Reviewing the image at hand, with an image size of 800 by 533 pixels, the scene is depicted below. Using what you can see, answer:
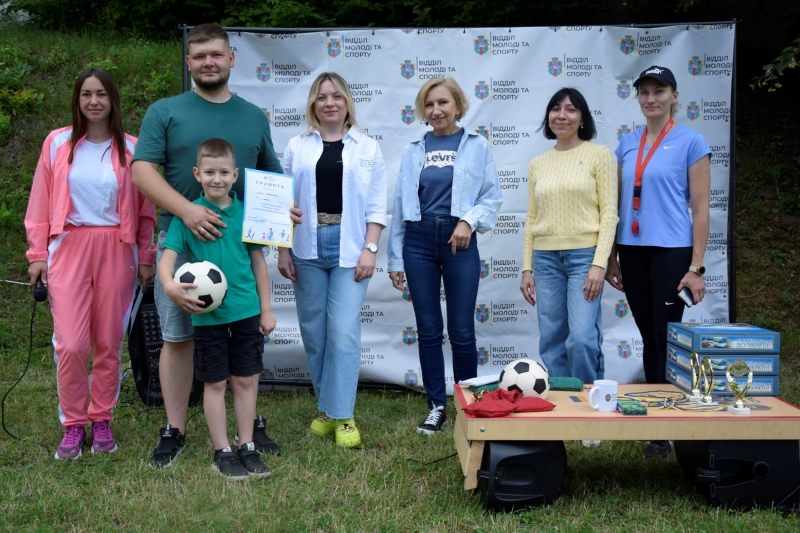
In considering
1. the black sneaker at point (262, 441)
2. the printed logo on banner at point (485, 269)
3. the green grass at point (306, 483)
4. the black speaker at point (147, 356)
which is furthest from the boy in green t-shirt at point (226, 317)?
the printed logo on banner at point (485, 269)

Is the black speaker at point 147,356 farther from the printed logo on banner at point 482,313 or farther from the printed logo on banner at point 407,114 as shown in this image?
the printed logo on banner at point 407,114

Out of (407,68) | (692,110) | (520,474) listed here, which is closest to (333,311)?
(520,474)

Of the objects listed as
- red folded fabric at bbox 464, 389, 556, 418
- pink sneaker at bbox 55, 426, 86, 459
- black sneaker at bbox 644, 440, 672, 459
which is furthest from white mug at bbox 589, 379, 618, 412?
pink sneaker at bbox 55, 426, 86, 459

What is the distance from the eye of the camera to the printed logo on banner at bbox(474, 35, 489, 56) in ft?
15.6

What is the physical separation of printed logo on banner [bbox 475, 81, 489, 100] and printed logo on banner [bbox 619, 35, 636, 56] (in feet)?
2.88

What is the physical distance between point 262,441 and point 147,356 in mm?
1227

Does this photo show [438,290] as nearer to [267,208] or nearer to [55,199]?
[267,208]

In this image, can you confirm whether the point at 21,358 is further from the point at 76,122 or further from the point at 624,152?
the point at 624,152

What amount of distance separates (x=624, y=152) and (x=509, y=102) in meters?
1.21

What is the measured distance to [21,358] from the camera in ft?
17.9

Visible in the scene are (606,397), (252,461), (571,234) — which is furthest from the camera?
(571,234)

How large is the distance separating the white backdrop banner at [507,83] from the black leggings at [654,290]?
129 cm

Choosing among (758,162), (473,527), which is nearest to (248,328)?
(473,527)

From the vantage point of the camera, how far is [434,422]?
4.02 metres
